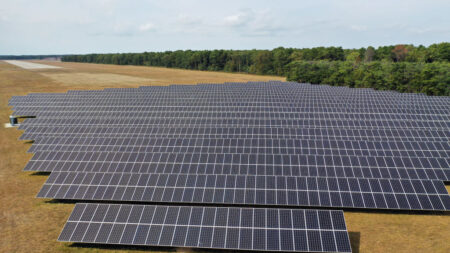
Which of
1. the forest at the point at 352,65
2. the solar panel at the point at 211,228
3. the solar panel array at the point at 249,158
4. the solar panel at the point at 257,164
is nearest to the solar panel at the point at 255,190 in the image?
the solar panel array at the point at 249,158

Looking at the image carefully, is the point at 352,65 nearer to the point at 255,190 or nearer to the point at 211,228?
the point at 255,190

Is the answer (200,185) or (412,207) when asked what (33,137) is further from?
(412,207)

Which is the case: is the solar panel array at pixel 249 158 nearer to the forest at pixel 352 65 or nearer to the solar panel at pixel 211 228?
the solar panel at pixel 211 228

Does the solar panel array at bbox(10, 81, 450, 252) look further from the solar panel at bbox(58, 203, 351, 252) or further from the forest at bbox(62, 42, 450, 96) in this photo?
the forest at bbox(62, 42, 450, 96)

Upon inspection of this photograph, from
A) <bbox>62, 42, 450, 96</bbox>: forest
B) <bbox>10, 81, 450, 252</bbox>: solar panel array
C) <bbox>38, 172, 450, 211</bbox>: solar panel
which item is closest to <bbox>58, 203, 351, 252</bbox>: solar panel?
<bbox>10, 81, 450, 252</bbox>: solar panel array

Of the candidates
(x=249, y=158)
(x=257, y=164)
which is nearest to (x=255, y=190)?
(x=257, y=164)
